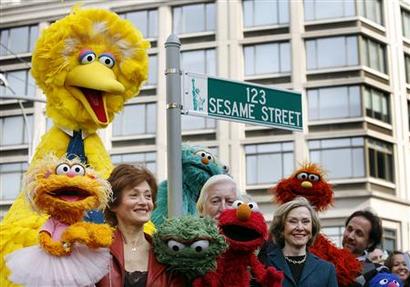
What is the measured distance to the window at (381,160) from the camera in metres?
25.0

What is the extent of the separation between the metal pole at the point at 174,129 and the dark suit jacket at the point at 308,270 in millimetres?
Result: 551

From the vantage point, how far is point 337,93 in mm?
25594

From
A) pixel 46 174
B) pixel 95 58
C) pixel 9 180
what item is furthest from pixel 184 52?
pixel 46 174

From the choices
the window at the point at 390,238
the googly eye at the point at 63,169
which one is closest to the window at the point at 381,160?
the window at the point at 390,238

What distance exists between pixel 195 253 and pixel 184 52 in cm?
2474

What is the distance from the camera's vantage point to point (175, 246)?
330cm

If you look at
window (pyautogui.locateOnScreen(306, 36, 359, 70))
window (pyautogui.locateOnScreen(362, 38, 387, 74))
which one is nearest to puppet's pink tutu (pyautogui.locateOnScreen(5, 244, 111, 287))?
window (pyautogui.locateOnScreen(306, 36, 359, 70))

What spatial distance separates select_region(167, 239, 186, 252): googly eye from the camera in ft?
10.8

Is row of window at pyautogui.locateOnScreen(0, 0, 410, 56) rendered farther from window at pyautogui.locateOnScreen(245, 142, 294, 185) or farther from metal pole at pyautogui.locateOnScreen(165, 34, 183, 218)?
metal pole at pyautogui.locateOnScreen(165, 34, 183, 218)

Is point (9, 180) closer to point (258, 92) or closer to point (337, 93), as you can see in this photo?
point (337, 93)

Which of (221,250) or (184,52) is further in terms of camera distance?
(184,52)

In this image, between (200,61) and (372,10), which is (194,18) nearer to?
(200,61)

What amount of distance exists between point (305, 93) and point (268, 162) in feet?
9.05

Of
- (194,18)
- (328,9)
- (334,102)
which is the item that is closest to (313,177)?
(334,102)
